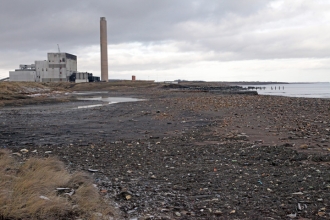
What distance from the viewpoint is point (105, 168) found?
25.6 ft

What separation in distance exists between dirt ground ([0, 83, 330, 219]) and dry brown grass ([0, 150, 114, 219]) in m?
0.43

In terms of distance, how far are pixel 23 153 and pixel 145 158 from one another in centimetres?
377

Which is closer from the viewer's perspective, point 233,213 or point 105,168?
point 233,213

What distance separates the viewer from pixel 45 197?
4.82 m

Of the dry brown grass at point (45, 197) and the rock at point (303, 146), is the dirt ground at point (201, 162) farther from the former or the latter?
the dry brown grass at point (45, 197)

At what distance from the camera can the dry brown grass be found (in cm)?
427

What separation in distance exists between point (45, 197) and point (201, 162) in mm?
4345

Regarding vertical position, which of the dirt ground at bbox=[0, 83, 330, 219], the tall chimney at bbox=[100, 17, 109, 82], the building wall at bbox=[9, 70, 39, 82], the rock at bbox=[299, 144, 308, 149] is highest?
the tall chimney at bbox=[100, 17, 109, 82]

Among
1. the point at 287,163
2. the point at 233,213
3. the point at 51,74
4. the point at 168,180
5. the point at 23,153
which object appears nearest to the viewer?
the point at 233,213

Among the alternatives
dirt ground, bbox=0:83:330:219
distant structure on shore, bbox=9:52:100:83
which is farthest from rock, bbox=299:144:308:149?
distant structure on shore, bbox=9:52:100:83

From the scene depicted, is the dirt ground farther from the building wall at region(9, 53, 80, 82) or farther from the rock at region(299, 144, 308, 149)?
the building wall at region(9, 53, 80, 82)

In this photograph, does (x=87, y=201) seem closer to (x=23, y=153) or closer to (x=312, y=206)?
(x=312, y=206)

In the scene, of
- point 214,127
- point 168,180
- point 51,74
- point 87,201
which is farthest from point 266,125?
point 51,74

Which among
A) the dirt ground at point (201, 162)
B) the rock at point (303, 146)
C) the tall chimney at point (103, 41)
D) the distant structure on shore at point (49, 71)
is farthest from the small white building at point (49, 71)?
the rock at point (303, 146)
